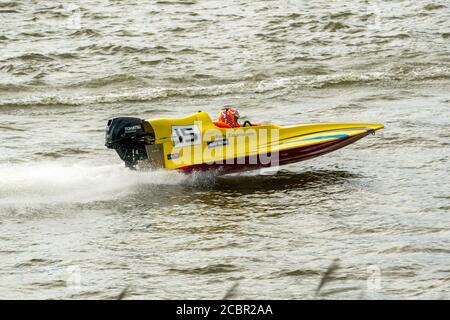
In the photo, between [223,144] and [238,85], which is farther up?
[223,144]

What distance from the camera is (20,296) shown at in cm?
860

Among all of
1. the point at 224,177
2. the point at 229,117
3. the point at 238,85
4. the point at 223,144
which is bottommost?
the point at 224,177

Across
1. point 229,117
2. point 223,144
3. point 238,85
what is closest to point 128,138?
point 223,144

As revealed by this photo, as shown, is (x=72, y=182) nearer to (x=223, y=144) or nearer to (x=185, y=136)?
(x=185, y=136)

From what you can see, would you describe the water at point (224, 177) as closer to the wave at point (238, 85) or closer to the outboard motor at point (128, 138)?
the wave at point (238, 85)

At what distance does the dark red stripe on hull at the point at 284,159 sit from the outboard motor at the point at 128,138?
2.09 feet

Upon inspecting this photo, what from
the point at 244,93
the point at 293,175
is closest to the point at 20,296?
the point at 293,175

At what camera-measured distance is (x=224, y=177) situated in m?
12.8

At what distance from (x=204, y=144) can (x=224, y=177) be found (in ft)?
2.41

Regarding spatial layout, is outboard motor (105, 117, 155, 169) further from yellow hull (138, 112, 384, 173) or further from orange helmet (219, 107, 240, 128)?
orange helmet (219, 107, 240, 128)

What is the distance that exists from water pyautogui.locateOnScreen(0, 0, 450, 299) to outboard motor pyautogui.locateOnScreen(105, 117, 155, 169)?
1.31 ft

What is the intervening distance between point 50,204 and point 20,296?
120 inches

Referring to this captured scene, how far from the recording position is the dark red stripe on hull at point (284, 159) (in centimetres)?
1234
